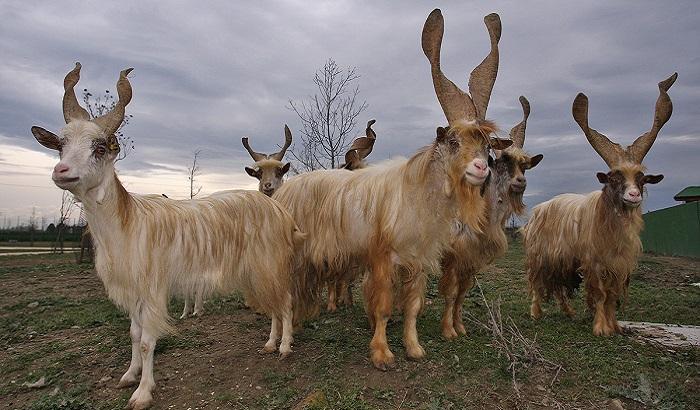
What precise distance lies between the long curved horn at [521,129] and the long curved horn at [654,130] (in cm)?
141

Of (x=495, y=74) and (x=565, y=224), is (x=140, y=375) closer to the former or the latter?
(x=495, y=74)

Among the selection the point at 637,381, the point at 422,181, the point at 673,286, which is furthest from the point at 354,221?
the point at 673,286

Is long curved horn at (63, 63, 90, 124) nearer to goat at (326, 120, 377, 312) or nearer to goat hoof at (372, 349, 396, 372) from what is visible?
goat at (326, 120, 377, 312)

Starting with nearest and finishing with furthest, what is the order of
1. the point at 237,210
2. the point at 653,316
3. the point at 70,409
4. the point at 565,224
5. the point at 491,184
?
1. the point at 70,409
2. the point at 237,210
3. the point at 491,184
4. the point at 565,224
5. the point at 653,316

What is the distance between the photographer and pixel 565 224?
6645 millimetres

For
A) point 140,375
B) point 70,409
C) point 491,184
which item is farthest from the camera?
point 491,184

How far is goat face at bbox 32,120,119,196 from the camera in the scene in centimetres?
371

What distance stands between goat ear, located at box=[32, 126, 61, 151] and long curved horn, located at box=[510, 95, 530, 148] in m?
5.57

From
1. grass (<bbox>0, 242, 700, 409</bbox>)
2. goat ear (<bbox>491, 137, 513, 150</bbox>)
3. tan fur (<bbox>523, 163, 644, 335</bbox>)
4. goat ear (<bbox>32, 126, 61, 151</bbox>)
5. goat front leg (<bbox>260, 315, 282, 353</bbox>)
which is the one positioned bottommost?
grass (<bbox>0, 242, 700, 409</bbox>)

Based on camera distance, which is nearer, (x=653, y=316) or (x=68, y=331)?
(x=68, y=331)

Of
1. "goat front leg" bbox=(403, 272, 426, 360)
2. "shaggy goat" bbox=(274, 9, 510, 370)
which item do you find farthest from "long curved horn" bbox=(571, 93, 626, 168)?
"goat front leg" bbox=(403, 272, 426, 360)

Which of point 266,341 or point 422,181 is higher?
point 422,181

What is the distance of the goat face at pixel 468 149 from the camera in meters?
4.30

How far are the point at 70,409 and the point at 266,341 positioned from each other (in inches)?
79.5
